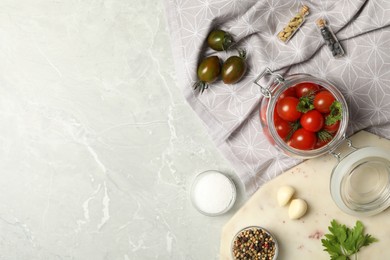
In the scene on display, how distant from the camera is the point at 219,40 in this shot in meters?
1.63

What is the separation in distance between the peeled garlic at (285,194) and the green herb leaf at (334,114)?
236 mm

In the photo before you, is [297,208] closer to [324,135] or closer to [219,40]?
[324,135]

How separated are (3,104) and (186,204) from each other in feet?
2.10

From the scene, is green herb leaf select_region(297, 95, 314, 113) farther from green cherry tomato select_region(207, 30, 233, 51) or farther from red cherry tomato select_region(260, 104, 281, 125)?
green cherry tomato select_region(207, 30, 233, 51)

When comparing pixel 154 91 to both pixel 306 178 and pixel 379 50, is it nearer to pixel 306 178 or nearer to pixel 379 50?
pixel 306 178

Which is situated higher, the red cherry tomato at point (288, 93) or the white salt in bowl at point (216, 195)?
the red cherry tomato at point (288, 93)

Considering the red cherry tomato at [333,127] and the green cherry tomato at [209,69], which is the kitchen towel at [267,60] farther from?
the red cherry tomato at [333,127]

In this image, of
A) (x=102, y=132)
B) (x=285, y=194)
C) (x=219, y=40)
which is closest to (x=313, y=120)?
(x=285, y=194)

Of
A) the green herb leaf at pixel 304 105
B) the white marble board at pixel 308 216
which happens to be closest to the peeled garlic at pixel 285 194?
the white marble board at pixel 308 216

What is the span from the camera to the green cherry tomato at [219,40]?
163 cm

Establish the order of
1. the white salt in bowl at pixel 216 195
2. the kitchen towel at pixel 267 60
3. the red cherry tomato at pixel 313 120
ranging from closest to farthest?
the red cherry tomato at pixel 313 120
the kitchen towel at pixel 267 60
the white salt in bowl at pixel 216 195

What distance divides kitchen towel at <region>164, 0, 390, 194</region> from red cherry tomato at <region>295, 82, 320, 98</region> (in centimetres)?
12

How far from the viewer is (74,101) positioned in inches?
69.4

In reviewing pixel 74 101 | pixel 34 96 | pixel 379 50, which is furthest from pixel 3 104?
pixel 379 50
